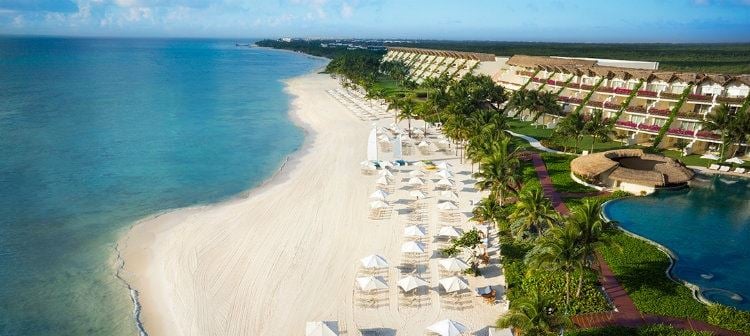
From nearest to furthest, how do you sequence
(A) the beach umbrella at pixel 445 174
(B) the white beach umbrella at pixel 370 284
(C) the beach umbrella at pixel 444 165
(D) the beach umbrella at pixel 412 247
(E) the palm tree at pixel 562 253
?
(E) the palm tree at pixel 562 253 → (B) the white beach umbrella at pixel 370 284 → (D) the beach umbrella at pixel 412 247 → (A) the beach umbrella at pixel 445 174 → (C) the beach umbrella at pixel 444 165

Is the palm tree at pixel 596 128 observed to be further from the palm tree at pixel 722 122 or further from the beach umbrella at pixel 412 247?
the beach umbrella at pixel 412 247

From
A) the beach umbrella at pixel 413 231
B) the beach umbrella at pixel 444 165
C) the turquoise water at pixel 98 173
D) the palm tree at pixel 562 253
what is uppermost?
the palm tree at pixel 562 253

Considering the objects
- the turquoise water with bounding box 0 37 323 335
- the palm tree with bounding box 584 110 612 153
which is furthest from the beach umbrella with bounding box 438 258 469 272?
the palm tree with bounding box 584 110 612 153

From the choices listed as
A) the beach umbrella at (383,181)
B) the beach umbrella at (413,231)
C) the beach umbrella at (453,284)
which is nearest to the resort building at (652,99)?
the beach umbrella at (383,181)

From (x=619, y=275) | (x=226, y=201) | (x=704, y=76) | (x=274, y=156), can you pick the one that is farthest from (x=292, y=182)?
(x=704, y=76)

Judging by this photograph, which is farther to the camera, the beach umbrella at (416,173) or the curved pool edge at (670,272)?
the beach umbrella at (416,173)

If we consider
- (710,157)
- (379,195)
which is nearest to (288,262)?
(379,195)

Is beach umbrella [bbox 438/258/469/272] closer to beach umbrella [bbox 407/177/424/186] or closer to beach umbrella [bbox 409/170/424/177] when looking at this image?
beach umbrella [bbox 407/177/424/186]

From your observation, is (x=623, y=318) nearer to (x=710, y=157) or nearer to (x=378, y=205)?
(x=378, y=205)
